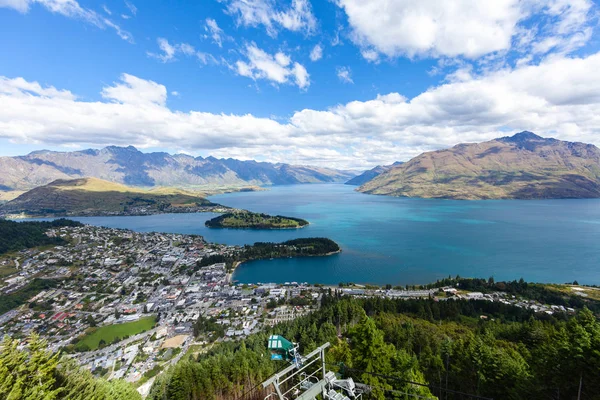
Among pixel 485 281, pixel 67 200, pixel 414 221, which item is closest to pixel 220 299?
pixel 485 281

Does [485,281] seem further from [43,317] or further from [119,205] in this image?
[119,205]

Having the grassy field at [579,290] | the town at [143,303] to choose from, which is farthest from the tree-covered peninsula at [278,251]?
the grassy field at [579,290]

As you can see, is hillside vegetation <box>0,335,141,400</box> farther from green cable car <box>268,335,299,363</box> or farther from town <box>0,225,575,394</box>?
town <box>0,225,575,394</box>

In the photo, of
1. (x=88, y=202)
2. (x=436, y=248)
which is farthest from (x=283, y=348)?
(x=88, y=202)

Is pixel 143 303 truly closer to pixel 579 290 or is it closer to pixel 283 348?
pixel 283 348

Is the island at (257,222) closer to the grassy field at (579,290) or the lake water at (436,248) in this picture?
the lake water at (436,248)
